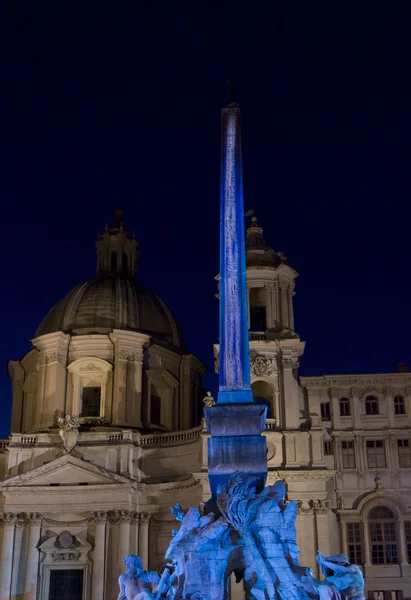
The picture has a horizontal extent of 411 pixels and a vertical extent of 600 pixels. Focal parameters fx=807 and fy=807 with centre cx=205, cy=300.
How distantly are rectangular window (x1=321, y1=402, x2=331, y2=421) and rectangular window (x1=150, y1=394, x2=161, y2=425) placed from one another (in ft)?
40.0

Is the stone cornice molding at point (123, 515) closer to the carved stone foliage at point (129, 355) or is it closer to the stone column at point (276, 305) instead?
the carved stone foliage at point (129, 355)

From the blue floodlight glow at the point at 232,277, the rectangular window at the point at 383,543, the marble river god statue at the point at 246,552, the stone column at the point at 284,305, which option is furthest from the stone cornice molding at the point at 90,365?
the marble river god statue at the point at 246,552

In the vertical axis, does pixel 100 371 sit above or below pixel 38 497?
above

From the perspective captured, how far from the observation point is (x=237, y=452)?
24.5 meters

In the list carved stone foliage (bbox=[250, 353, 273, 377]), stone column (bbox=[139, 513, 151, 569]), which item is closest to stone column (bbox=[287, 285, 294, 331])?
carved stone foliage (bbox=[250, 353, 273, 377])

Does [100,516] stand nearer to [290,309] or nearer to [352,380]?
[290,309]

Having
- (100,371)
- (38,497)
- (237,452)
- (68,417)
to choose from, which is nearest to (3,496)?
(38,497)

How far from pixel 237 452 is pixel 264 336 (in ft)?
68.3

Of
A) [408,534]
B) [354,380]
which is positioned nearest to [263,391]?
[354,380]

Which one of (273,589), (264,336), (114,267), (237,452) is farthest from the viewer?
(114,267)

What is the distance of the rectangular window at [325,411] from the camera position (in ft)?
147

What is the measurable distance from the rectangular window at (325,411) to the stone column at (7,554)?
1796 cm

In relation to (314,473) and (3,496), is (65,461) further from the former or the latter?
(314,473)

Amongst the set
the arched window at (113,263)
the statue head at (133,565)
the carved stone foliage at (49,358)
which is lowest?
the statue head at (133,565)
